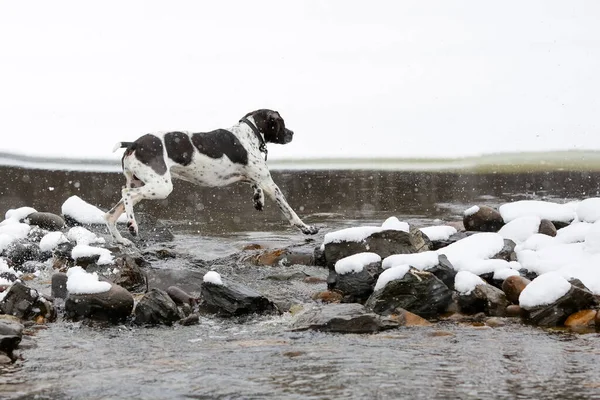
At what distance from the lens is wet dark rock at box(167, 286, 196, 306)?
6996mm

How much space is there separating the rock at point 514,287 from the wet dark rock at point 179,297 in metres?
2.55

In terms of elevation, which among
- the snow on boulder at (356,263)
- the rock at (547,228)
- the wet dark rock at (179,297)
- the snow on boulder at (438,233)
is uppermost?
the rock at (547,228)

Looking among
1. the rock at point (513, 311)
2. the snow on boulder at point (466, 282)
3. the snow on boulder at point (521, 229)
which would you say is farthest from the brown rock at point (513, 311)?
the snow on boulder at point (521, 229)

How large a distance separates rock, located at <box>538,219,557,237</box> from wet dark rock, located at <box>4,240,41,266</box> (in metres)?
5.30

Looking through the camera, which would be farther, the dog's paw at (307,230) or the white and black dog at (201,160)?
the dog's paw at (307,230)

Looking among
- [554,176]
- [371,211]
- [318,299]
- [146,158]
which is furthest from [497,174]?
[318,299]

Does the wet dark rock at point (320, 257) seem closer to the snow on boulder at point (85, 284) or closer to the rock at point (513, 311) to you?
the rock at point (513, 311)

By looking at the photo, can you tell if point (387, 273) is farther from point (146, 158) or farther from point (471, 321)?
point (146, 158)

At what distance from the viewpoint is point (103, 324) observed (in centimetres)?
634

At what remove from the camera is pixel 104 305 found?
21.1 ft

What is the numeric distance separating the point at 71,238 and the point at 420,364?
5.70 meters

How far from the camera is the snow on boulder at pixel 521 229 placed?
856 cm

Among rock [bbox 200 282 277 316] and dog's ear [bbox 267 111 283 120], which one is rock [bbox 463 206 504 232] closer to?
dog's ear [bbox 267 111 283 120]

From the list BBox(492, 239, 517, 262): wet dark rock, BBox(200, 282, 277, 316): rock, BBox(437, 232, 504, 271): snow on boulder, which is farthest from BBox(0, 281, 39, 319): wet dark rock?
BBox(492, 239, 517, 262): wet dark rock
